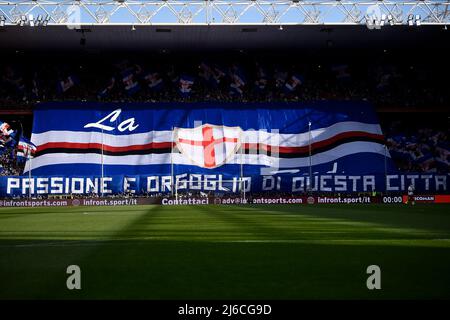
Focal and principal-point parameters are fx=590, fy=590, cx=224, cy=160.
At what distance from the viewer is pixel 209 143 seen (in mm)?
68375

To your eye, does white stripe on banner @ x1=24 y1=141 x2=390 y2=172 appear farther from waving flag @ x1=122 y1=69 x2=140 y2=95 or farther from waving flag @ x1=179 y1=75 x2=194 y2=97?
waving flag @ x1=179 y1=75 x2=194 y2=97

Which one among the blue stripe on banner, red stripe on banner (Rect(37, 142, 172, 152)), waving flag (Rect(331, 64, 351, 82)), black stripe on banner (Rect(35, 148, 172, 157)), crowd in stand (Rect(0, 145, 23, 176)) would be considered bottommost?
crowd in stand (Rect(0, 145, 23, 176))

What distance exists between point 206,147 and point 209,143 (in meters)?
0.69

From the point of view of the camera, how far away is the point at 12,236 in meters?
16.2

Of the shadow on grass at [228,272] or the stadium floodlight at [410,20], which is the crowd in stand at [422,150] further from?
the shadow on grass at [228,272]

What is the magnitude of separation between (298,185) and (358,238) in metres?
47.7

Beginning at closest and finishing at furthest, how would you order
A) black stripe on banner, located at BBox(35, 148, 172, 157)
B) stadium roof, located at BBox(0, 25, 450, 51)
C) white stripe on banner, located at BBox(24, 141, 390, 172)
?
stadium roof, located at BBox(0, 25, 450, 51) < white stripe on banner, located at BBox(24, 141, 390, 172) < black stripe on banner, located at BBox(35, 148, 172, 157)

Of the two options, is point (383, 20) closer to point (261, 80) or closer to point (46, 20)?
point (261, 80)

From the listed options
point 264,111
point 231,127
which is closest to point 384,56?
point 264,111

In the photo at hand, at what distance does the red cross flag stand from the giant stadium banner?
0.11m

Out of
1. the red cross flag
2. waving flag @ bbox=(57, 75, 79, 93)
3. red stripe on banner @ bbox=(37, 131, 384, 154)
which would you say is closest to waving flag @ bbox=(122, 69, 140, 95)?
waving flag @ bbox=(57, 75, 79, 93)

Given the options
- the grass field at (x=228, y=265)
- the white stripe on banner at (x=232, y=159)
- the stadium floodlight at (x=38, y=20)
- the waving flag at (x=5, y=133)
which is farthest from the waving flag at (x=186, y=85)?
the grass field at (x=228, y=265)

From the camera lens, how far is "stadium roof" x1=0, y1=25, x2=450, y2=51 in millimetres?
66250

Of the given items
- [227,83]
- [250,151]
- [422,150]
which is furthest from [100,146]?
[422,150]
